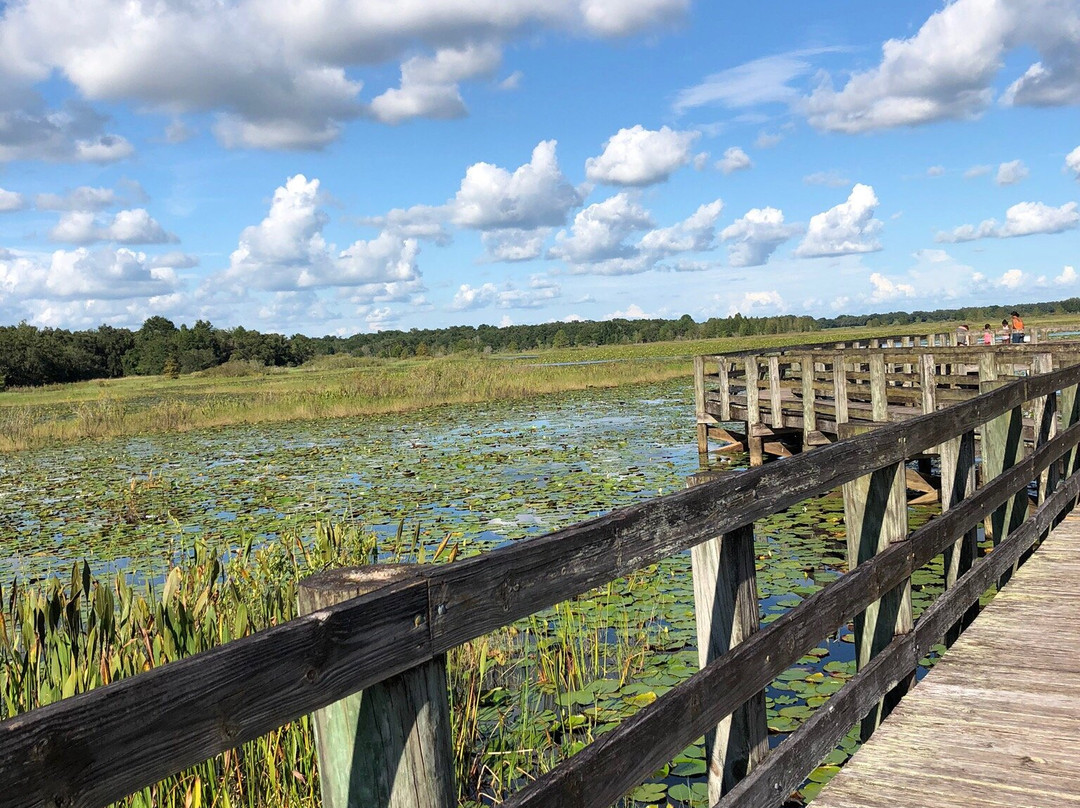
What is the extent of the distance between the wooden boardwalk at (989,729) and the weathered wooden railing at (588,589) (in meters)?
0.14

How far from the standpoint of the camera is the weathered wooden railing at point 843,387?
10.7m

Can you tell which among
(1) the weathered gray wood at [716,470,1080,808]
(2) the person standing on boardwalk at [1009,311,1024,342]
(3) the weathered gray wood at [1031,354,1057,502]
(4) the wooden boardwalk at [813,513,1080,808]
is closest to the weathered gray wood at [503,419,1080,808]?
(1) the weathered gray wood at [716,470,1080,808]

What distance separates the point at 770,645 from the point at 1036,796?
94 centimetres

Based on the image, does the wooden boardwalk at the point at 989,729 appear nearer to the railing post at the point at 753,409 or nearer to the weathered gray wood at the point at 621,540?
the weathered gray wood at the point at 621,540

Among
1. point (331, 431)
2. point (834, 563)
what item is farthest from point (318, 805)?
point (331, 431)

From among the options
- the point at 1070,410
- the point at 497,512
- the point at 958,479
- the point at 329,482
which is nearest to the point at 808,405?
the point at 497,512

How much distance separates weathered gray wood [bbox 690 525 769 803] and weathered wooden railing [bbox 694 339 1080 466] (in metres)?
6.14

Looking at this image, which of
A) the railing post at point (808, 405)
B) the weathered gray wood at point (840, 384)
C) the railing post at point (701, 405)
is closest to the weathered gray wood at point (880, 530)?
the weathered gray wood at point (840, 384)

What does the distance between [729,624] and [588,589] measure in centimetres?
85

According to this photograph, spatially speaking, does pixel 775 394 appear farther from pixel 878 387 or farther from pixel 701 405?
pixel 878 387

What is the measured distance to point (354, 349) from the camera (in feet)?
477

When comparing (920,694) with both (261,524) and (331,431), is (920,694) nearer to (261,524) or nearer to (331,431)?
(261,524)

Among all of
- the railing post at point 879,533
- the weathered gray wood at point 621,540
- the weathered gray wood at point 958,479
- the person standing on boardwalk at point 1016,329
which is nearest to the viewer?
the weathered gray wood at point 621,540

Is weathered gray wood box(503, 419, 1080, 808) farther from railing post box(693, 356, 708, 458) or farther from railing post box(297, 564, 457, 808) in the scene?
railing post box(693, 356, 708, 458)
